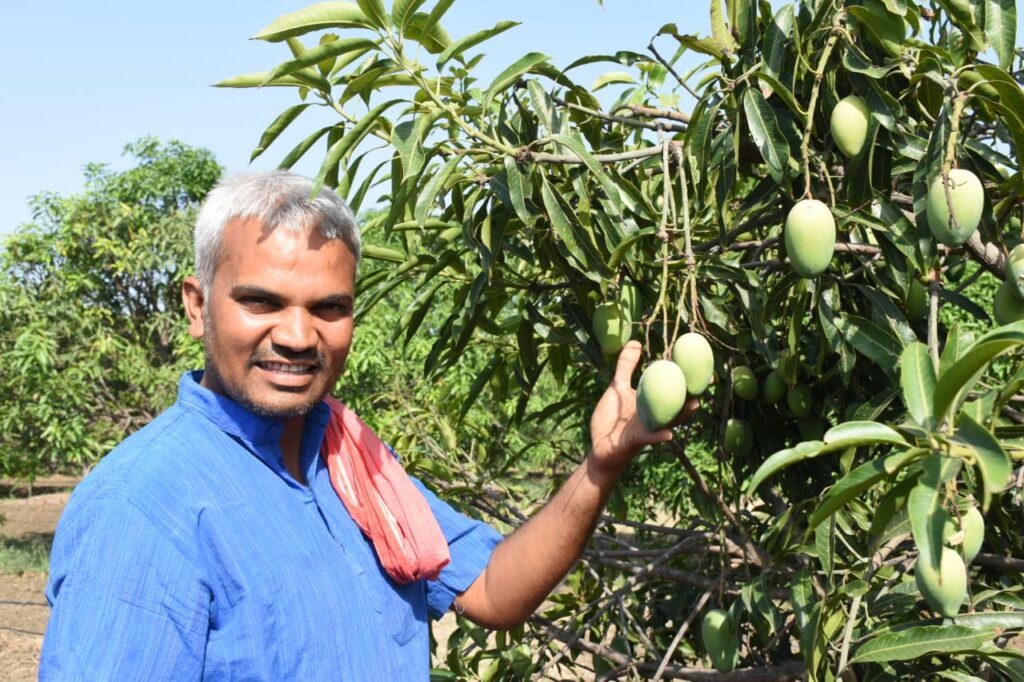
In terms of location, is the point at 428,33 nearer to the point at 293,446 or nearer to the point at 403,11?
the point at 403,11

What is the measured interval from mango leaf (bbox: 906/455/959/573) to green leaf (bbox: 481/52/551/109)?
703mm

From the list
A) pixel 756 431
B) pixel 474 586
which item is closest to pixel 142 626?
pixel 474 586

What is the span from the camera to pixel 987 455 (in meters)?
0.73

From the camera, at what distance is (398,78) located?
1.37 meters

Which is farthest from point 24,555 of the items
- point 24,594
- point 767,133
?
point 767,133

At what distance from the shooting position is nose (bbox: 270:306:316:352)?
1.18m

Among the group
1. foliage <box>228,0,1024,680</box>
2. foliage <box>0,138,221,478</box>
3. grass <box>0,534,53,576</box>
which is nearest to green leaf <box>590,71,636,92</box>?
foliage <box>228,0,1024,680</box>

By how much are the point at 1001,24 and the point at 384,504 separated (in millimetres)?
951

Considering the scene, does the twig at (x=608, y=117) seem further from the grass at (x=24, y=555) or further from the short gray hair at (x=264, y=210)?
the grass at (x=24, y=555)

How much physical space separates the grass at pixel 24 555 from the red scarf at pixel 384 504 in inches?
288

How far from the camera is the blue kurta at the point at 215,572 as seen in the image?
0.97 m

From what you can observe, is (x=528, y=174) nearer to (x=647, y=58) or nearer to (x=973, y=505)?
(x=647, y=58)

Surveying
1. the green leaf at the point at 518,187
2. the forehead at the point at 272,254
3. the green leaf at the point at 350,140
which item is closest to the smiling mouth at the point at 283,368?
the forehead at the point at 272,254

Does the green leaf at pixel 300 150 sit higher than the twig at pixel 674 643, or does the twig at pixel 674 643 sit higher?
the green leaf at pixel 300 150
